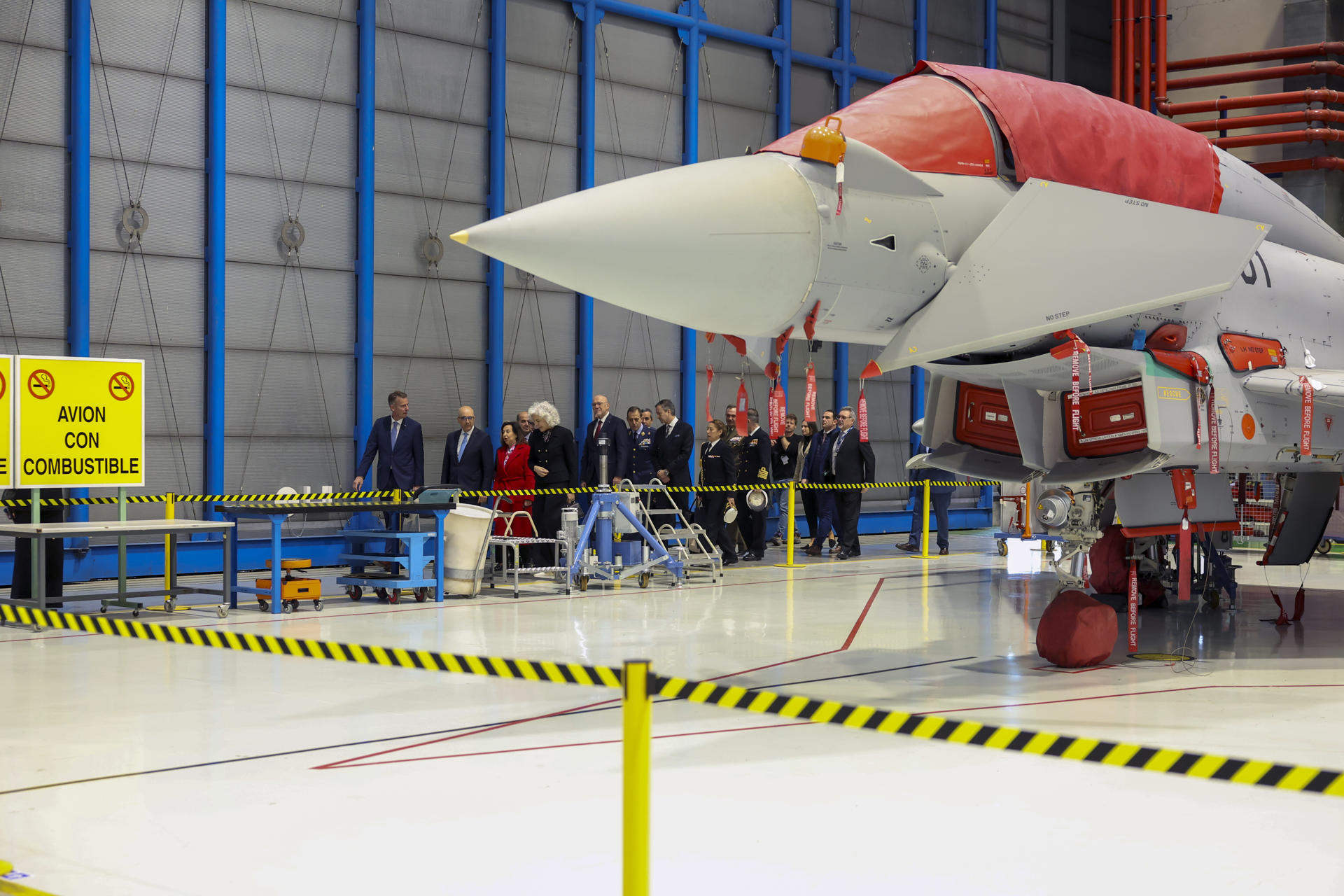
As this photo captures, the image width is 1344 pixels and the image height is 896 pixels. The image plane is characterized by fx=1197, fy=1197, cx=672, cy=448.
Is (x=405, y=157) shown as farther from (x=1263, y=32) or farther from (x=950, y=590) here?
(x=1263, y=32)

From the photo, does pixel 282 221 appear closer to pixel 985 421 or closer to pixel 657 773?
pixel 985 421

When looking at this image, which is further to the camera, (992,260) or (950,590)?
(950,590)

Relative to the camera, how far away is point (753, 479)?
14.9m

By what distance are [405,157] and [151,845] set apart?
12.0 meters

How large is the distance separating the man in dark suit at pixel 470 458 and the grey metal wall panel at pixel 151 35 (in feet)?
16.2

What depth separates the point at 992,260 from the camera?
6121 mm

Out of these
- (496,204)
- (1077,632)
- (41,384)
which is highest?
(496,204)

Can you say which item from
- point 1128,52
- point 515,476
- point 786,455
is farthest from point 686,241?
point 1128,52

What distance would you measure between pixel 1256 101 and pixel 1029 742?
1834 centimetres

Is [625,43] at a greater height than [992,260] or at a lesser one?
greater

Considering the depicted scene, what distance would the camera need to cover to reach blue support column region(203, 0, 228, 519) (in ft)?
43.0

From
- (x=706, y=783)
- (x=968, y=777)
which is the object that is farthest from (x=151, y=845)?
(x=968, y=777)

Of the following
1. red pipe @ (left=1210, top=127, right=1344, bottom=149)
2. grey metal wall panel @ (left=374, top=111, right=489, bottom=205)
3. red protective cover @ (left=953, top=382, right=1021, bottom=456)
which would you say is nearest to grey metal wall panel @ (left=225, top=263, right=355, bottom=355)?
grey metal wall panel @ (left=374, top=111, right=489, bottom=205)

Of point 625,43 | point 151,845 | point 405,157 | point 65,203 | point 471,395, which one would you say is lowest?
point 151,845
